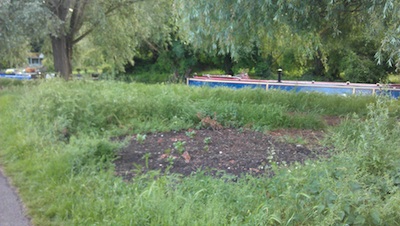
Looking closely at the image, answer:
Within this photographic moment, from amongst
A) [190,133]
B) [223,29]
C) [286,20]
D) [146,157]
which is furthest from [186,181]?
[223,29]

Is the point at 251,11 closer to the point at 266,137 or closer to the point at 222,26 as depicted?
the point at 222,26

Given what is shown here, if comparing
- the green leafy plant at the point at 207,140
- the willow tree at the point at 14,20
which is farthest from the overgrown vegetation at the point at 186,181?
the willow tree at the point at 14,20

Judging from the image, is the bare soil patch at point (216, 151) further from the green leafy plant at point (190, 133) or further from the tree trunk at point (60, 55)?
the tree trunk at point (60, 55)

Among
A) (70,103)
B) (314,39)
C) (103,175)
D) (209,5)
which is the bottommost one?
(103,175)

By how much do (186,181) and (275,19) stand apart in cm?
375

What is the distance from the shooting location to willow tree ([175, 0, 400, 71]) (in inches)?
282

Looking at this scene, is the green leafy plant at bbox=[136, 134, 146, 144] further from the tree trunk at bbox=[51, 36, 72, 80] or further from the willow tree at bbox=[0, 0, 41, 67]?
the tree trunk at bbox=[51, 36, 72, 80]

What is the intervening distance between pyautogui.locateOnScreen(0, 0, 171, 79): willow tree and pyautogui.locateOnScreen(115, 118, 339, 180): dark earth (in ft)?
36.9

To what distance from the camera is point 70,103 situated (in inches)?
321

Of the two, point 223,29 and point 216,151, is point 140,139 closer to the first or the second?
point 216,151

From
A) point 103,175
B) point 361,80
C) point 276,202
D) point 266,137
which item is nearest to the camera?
point 276,202

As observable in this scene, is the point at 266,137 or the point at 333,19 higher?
the point at 333,19

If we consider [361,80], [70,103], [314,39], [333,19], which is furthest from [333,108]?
[361,80]

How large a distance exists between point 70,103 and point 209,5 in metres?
3.29
